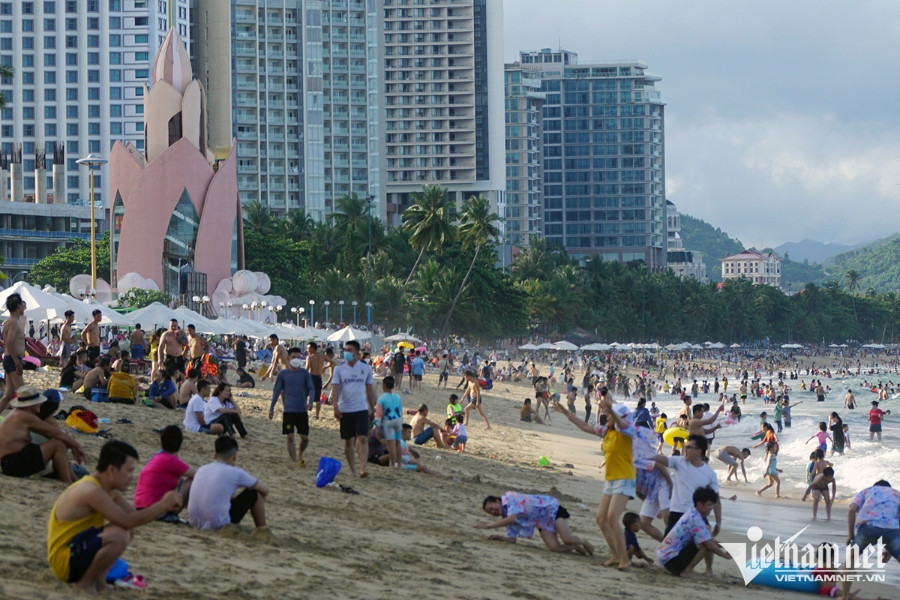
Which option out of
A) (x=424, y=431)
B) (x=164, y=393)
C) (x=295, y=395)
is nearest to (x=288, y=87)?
(x=424, y=431)

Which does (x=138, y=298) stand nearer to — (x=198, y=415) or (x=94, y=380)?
(x=94, y=380)

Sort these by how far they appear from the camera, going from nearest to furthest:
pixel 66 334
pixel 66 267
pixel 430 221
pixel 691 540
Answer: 1. pixel 691 540
2. pixel 66 334
3. pixel 66 267
4. pixel 430 221

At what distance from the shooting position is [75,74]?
106 metres

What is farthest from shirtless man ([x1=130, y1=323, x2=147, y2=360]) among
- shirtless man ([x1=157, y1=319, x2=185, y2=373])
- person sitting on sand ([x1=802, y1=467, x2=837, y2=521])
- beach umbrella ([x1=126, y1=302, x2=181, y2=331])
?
person sitting on sand ([x1=802, y1=467, x2=837, y2=521])

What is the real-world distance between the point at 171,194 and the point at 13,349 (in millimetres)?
43947

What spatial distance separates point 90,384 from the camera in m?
17.0

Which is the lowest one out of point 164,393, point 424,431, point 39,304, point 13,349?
point 424,431

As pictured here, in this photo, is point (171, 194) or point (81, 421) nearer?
point (81, 421)

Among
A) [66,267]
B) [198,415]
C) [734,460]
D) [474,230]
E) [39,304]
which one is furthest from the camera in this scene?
[474,230]

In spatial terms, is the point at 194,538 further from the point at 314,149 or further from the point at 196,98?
the point at 314,149

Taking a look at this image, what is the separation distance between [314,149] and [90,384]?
321 ft

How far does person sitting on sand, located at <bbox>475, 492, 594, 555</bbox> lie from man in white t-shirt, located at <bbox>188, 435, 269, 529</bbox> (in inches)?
91.3

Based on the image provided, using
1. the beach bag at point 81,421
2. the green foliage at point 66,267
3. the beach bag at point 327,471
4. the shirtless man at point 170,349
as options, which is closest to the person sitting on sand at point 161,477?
the beach bag at point 327,471

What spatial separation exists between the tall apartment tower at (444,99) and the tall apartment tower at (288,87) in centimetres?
836
